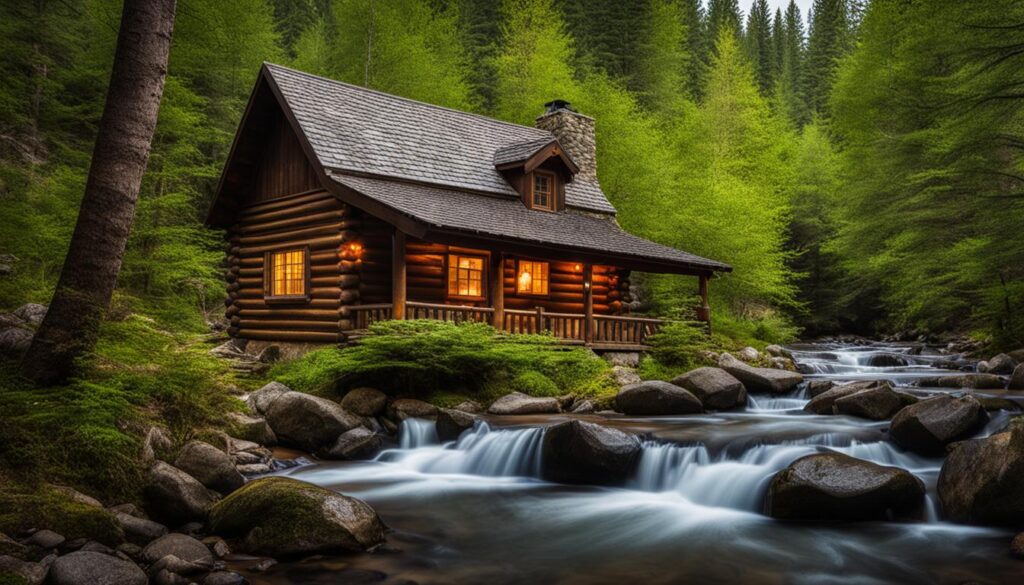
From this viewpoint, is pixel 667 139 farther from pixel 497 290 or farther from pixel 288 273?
pixel 288 273

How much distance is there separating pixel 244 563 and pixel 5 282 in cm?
858

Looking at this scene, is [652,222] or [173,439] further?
[652,222]

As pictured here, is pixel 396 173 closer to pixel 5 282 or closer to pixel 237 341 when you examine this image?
pixel 237 341

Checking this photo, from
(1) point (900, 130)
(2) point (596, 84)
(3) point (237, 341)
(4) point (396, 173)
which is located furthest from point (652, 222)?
(3) point (237, 341)

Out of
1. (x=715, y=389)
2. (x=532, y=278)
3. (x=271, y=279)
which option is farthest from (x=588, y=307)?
(x=271, y=279)

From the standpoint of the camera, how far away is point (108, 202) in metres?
6.73

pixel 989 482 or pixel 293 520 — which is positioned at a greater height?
pixel 989 482

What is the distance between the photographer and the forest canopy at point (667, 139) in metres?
15.6

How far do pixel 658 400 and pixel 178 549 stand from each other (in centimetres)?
816

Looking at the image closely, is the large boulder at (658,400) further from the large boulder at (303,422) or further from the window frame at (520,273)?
the window frame at (520,273)

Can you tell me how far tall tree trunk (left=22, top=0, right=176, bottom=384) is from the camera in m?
6.61

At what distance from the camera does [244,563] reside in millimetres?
5301

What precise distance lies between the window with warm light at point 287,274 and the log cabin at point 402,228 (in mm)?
48

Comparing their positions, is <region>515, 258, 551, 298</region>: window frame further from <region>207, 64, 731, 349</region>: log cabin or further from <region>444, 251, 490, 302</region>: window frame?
<region>444, 251, 490, 302</region>: window frame
